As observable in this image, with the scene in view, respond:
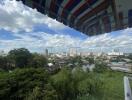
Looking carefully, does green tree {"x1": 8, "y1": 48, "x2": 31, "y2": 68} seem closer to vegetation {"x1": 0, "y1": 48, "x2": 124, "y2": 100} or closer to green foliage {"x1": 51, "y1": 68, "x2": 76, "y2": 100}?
vegetation {"x1": 0, "y1": 48, "x2": 124, "y2": 100}

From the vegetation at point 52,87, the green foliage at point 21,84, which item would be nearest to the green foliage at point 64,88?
the vegetation at point 52,87

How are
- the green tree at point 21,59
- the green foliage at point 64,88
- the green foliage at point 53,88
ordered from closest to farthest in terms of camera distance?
the green foliage at point 53,88 < the green foliage at point 64,88 < the green tree at point 21,59

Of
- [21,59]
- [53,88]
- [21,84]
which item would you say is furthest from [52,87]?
[21,59]

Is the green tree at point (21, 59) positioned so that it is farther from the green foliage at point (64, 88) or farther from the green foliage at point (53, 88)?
the green foliage at point (64, 88)

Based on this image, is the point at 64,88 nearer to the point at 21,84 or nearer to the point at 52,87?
the point at 52,87

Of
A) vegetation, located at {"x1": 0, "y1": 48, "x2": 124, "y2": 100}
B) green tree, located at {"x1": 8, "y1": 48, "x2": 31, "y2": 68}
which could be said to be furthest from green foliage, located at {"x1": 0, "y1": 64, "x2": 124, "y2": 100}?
green tree, located at {"x1": 8, "y1": 48, "x2": 31, "y2": 68}

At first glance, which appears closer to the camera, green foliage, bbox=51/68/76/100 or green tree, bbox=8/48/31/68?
green foliage, bbox=51/68/76/100

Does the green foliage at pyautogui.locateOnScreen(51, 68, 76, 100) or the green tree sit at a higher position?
the green tree

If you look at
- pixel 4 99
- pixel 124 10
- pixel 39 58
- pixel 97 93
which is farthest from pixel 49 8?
pixel 39 58

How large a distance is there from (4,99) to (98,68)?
932 inches

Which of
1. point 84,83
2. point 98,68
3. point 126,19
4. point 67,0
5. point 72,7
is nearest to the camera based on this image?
point 67,0

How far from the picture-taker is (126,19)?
2.88 metres

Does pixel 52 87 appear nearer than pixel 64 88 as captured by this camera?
Yes

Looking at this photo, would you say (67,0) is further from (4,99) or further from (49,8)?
(4,99)
